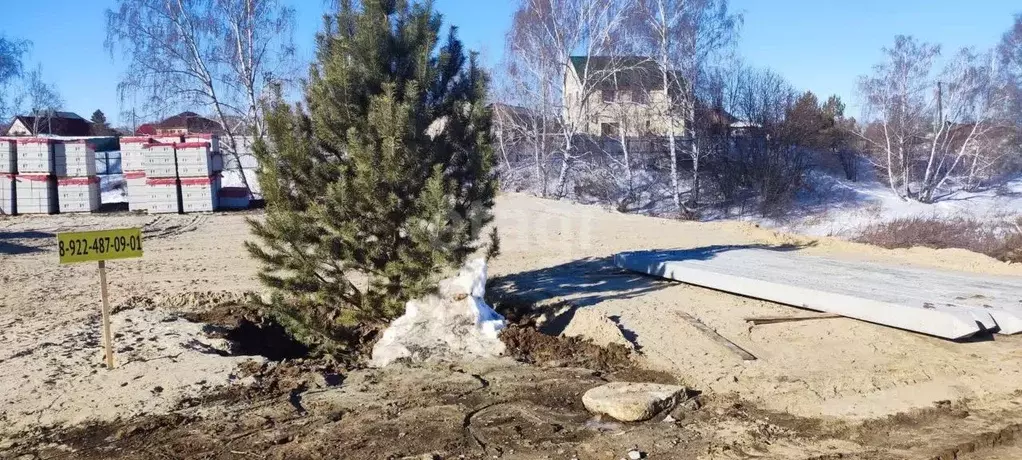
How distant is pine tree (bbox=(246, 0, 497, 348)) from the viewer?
22.9 feet

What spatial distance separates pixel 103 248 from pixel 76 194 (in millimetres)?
18233

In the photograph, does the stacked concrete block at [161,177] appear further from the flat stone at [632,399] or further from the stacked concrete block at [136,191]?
the flat stone at [632,399]

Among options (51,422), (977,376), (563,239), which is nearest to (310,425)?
(51,422)

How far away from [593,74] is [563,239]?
40.2 feet

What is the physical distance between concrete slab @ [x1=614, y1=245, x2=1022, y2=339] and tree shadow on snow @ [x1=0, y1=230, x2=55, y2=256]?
38.2 feet

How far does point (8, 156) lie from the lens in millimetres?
21641

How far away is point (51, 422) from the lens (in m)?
5.20

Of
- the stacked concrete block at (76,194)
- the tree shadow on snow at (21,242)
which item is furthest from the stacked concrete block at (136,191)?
the tree shadow on snow at (21,242)

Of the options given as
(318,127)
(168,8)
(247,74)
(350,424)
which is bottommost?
(350,424)

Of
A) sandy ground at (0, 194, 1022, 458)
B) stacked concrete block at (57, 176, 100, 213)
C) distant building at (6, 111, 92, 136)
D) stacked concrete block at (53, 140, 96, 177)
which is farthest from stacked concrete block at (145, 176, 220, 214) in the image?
distant building at (6, 111, 92, 136)

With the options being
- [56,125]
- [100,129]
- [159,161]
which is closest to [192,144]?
[159,161]

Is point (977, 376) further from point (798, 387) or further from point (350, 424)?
point (350, 424)

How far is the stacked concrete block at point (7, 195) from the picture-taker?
2148cm

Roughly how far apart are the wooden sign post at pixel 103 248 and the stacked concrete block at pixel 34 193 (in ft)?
59.4
